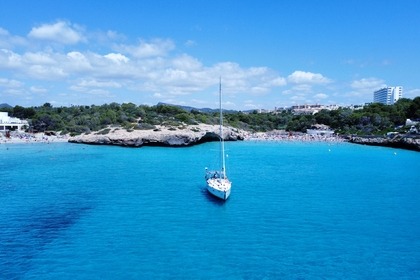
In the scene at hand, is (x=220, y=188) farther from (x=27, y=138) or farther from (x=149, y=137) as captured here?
(x=27, y=138)

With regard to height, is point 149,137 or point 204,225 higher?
point 149,137

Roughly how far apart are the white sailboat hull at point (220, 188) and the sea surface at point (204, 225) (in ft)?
2.29

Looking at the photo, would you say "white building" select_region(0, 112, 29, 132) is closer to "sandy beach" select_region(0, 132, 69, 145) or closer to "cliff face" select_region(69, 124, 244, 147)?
"sandy beach" select_region(0, 132, 69, 145)

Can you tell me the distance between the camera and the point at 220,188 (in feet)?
97.0

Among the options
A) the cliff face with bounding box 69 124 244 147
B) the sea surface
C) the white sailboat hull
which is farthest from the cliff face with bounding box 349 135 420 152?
the white sailboat hull

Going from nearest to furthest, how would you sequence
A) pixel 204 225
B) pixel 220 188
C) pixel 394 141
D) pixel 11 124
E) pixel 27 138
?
pixel 204 225 < pixel 220 188 < pixel 394 141 < pixel 27 138 < pixel 11 124

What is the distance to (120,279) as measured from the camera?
52.4 ft

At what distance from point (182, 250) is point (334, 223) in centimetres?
1079

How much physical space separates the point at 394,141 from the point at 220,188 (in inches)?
2543

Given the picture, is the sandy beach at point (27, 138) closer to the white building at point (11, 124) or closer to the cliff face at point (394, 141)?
the white building at point (11, 124)

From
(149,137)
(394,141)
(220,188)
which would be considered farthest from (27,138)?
(394,141)

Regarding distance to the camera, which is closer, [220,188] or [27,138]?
[220,188]

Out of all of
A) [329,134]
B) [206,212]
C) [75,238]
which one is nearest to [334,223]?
[206,212]

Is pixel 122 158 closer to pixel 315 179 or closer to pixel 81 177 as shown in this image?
pixel 81 177
